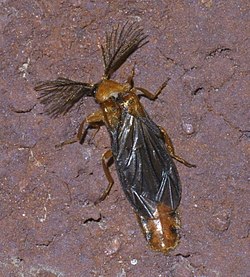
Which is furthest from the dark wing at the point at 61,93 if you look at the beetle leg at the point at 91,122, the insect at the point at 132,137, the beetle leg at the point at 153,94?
the beetle leg at the point at 153,94

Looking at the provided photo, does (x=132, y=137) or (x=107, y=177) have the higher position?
(x=132, y=137)

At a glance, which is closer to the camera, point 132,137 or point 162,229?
point 162,229

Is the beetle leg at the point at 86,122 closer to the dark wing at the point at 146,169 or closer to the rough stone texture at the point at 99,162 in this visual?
the rough stone texture at the point at 99,162

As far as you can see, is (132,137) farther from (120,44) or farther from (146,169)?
(120,44)

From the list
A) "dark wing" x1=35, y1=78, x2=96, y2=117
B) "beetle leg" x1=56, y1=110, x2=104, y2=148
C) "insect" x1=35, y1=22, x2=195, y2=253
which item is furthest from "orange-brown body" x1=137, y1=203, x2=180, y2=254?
"dark wing" x1=35, y1=78, x2=96, y2=117

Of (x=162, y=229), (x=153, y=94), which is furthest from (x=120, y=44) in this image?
(x=162, y=229)

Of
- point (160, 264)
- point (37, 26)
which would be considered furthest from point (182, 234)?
point (37, 26)
